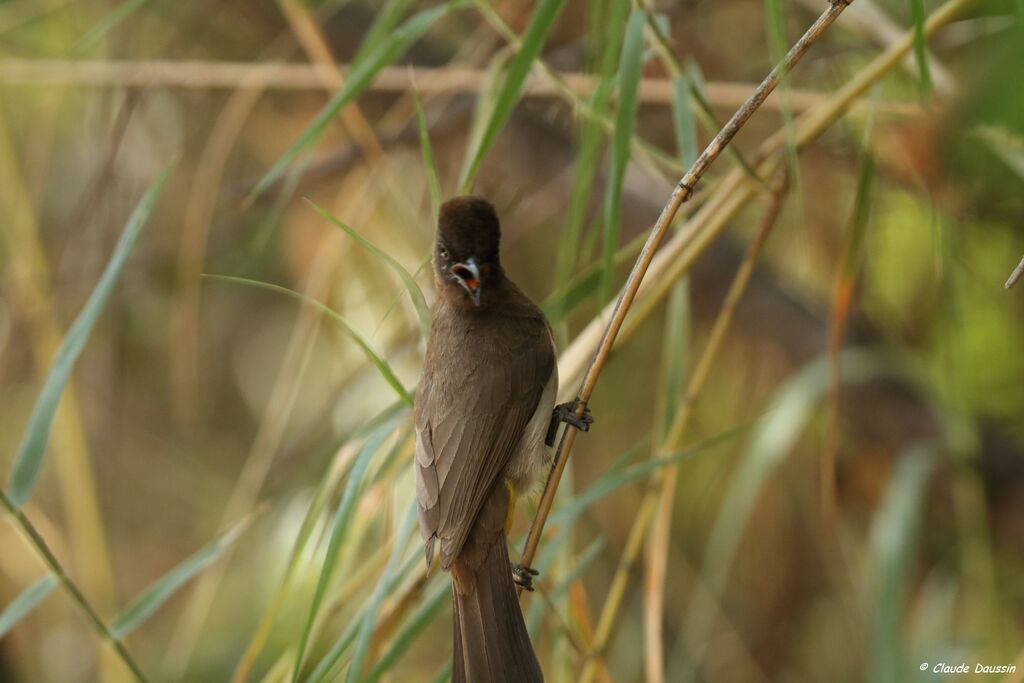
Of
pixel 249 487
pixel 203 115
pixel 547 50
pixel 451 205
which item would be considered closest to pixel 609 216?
pixel 451 205

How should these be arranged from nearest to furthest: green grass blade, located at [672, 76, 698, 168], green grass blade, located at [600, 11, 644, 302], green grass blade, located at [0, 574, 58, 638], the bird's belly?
green grass blade, located at [600, 11, 644, 302], green grass blade, located at [0, 574, 58, 638], green grass blade, located at [672, 76, 698, 168], the bird's belly

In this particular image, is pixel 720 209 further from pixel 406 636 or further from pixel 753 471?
pixel 406 636

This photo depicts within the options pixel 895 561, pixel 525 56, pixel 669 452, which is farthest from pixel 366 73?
pixel 895 561

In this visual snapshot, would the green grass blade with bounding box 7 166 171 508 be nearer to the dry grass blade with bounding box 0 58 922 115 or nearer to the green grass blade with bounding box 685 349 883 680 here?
the dry grass blade with bounding box 0 58 922 115

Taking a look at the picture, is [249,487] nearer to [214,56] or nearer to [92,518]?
[92,518]

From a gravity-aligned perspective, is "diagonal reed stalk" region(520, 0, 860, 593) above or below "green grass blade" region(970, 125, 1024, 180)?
below

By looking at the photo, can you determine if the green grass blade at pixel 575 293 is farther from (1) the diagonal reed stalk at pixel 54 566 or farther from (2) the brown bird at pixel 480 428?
(1) the diagonal reed stalk at pixel 54 566

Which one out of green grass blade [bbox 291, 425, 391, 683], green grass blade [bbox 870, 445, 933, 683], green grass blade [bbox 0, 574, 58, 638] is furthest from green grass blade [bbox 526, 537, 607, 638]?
green grass blade [bbox 0, 574, 58, 638]

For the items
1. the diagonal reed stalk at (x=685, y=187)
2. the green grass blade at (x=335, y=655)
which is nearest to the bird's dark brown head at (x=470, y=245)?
the diagonal reed stalk at (x=685, y=187)
